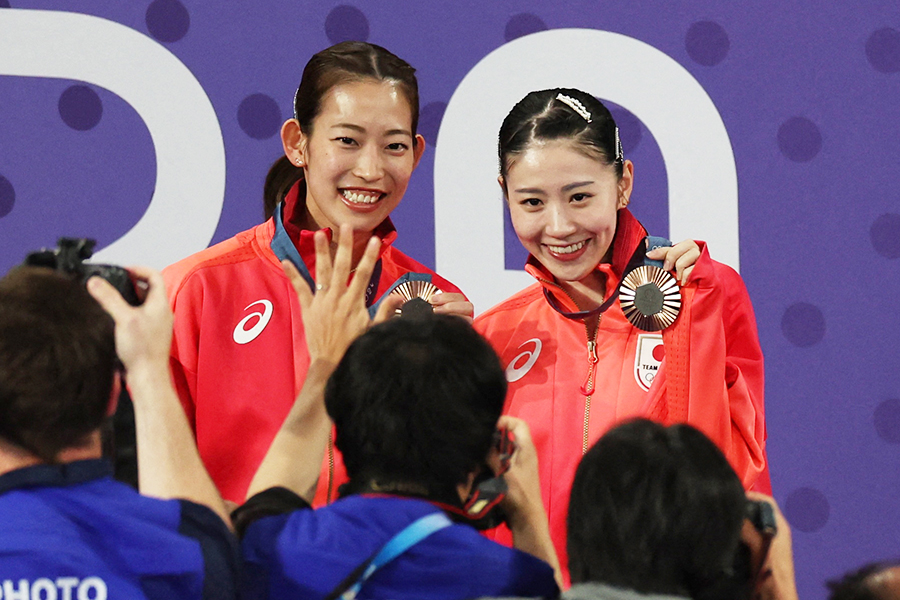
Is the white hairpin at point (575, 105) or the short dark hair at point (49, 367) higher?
the white hairpin at point (575, 105)

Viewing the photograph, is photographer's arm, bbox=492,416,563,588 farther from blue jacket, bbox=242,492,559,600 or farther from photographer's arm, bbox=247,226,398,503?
photographer's arm, bbox=247,226,398,503

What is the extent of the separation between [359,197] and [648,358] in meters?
0.60

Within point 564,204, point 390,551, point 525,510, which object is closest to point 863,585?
point 525,510

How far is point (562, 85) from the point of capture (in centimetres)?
266

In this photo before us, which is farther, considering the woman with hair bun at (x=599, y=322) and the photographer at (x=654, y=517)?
the woman with hair bun at (x=599, y=322)

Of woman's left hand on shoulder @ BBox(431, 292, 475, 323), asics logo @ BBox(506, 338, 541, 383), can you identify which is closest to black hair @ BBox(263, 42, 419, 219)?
woman's left hand on shoulder @ BBox(431, 292, 475, 323)

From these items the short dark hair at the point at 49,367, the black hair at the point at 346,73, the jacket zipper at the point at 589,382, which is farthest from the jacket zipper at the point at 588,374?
the short dark hair at the point at 49,367

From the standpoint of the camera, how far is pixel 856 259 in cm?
280

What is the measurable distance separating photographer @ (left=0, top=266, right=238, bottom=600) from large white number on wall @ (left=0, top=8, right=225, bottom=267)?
1399mm

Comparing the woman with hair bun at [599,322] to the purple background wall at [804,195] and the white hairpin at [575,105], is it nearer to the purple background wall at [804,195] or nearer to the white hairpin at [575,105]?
the white hairpin at [575,105]

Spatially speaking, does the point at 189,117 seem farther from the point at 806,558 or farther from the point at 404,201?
the point at 806,558

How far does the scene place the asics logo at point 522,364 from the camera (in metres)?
1.87

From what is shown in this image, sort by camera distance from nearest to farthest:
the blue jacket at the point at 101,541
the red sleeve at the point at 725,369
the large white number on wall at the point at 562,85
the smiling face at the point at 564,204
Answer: the blue jacket at the point at 101,541 < the red sleeve at the point at 725,369 < the smiling face at the point at 564,204 < the large white number on wall at the point at 562,85

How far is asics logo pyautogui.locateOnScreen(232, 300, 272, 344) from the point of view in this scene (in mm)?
1774
